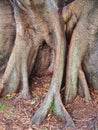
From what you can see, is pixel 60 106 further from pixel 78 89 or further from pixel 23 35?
pixel 23 35

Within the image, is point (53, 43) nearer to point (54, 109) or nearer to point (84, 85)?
point (84, 85)

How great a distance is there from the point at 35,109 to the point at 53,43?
1076 millimetres

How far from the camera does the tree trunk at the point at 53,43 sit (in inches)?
208

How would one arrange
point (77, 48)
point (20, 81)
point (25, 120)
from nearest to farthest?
point (25, 120) < point (77, 48) < point (20, 81)

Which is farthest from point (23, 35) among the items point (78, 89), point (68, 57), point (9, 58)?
point (78, 89)

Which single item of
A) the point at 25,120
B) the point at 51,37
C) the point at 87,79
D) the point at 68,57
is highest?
the point at 51,37

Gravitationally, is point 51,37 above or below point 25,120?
above

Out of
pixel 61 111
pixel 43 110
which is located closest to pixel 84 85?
pixel 61 111

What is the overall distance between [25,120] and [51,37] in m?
1.36

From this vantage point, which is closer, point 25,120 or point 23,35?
point 25,120

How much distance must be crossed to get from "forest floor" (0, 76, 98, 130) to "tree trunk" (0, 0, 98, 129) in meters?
0.10

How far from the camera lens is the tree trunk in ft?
17.3

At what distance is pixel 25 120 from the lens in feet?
16.7

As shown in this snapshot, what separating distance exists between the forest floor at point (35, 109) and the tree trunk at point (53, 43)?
0.33ft
